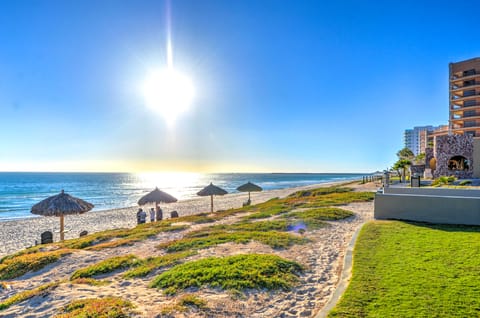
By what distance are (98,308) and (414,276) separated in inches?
194

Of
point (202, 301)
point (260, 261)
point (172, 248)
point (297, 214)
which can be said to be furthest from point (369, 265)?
point (297, 214)

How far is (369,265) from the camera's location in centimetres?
557

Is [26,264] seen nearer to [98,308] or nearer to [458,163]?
[98,308]

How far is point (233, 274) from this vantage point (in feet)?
17.3

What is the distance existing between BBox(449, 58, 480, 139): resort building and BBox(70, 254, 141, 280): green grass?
46244 mm

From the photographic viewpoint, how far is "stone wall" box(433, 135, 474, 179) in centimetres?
2495

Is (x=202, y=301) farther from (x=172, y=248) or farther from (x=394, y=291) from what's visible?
(x=172, y=248)

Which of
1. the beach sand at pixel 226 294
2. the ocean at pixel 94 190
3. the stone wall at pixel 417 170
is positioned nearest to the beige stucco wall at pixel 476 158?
the stone wall at pixel 417 170

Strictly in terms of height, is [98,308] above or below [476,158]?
below

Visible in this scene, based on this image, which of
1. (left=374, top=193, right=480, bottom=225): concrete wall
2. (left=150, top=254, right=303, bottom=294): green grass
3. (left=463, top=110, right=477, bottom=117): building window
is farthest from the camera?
(left=463, top=110, right=477, bottom=117): building window

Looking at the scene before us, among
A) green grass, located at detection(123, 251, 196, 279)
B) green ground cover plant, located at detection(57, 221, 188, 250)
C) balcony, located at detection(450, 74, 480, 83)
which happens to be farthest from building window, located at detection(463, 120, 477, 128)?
green grass, located at detection(123, 251, 196, 279)

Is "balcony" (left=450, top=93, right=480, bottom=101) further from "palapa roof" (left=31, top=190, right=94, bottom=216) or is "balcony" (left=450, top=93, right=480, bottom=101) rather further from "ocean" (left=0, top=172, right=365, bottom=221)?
"palapa roof" (left=31, top=190, right=94, bottom=216)

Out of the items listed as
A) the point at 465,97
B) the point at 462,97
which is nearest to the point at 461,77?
the point at 462,97

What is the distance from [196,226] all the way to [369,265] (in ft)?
25.6
